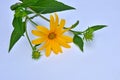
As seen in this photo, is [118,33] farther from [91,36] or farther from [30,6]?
[30,6]

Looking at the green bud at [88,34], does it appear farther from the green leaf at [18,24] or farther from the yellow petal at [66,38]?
the green leaf at [18,24]

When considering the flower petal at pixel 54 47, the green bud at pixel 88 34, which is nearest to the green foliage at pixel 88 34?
the green bud at pixel 88 34

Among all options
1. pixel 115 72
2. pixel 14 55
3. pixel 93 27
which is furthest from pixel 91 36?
pixel 14 55

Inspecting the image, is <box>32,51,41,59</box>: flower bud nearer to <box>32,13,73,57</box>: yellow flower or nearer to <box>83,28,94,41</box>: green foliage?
<box>32,13,73,57</box>: yellow flower

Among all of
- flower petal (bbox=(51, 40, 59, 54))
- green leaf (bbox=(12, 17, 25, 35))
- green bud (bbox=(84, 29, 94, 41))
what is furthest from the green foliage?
green leaf (bbox=(12, 17, 25, 35))

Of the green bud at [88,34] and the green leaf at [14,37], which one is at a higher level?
the green bud at [88,34]

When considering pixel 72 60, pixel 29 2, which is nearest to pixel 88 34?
pixel 72 60
